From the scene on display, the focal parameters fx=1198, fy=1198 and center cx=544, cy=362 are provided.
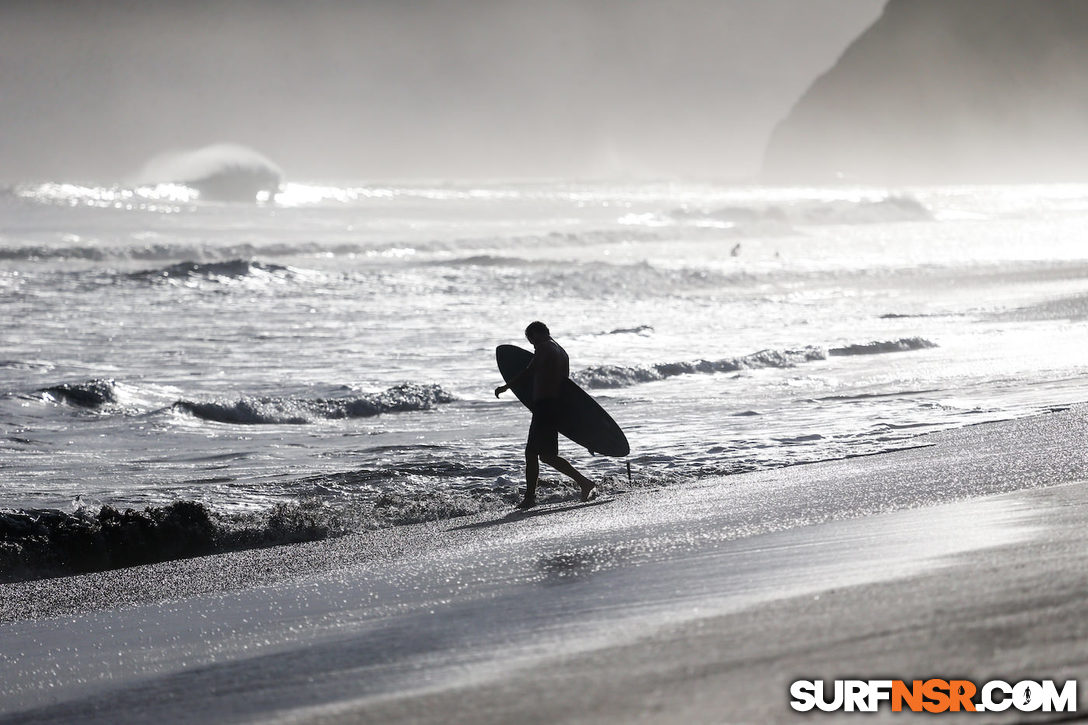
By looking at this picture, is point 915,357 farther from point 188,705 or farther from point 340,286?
point 340,286

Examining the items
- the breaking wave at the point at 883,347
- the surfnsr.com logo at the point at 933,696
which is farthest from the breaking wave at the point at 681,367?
the surfnsr.com logo at the point at 933,696

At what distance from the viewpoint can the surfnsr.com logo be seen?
332 cm

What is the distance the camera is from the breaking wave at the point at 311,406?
1345 centimetres

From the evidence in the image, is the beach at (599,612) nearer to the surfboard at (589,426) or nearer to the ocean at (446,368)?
the surfboard at (589,426)

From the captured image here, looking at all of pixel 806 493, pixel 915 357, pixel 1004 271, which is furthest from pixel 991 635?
pixel 1004 271

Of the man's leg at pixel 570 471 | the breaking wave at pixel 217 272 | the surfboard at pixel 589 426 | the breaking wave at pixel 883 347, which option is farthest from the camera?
the breaking wave at pixel 217 272

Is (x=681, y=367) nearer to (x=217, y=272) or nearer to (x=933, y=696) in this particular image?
(x=933, y=696)

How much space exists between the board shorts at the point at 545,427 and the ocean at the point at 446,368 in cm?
55

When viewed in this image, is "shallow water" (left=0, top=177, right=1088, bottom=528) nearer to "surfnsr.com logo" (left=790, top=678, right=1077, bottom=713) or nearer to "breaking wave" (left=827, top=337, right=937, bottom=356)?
"breaking wave" (left=827, top=337, right=937, bottom=356)

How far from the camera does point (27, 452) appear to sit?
11.4 metres

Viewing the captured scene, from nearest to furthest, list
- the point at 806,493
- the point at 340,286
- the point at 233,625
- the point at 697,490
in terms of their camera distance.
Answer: the point at 233,625, the point at 806,493, the point at 697,490, the point at 340,286

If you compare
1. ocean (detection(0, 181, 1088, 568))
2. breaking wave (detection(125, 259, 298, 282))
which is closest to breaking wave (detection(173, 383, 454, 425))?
ocean (detection(0, 181, 1088, 568))

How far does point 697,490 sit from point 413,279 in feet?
90.2

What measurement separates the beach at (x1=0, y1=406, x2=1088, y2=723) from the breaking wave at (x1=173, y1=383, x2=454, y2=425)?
5353mm
